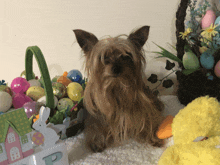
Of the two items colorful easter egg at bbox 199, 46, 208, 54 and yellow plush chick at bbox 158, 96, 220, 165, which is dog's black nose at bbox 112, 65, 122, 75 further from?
colorful easter egg at bbox 199, 46, 208, 54

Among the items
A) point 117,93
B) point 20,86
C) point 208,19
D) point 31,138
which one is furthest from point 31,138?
point 208,19

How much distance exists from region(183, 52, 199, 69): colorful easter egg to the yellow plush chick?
1.18 feet

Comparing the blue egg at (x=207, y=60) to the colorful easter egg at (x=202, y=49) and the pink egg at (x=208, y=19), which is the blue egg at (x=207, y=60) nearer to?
the colorful easter egg at (x=202, y=49)

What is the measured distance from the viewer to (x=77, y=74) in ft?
4.21

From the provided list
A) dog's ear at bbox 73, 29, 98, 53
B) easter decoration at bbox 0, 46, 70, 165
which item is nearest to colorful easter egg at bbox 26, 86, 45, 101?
easter decoration at bbox 0, 46, 70, 165

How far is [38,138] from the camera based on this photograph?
0.69 meters

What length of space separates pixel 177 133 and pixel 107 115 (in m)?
0.30

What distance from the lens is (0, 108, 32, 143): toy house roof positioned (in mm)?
626

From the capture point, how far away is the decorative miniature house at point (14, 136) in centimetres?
63

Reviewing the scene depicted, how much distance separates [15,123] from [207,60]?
99 cm

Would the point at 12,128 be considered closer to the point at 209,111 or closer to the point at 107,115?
the point at 107,115

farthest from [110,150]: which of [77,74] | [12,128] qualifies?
[77,74]

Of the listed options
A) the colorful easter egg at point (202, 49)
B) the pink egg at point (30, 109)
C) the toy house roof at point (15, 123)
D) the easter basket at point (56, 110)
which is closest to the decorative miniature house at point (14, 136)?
the toy house roof at point (15, 123)

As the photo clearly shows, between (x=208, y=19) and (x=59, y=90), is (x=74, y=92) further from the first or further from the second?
(x=208, y=19)
